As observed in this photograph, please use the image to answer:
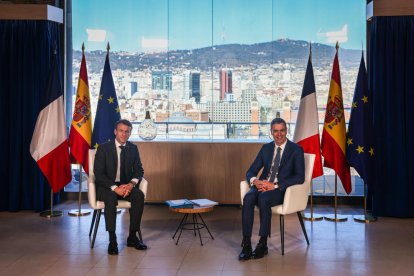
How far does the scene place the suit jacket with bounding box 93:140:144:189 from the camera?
5852 millimetres

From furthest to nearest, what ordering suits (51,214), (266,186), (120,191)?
(51,214), (120,191), (266,186)

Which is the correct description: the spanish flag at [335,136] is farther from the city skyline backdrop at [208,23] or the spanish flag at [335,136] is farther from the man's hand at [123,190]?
the man's hand at [123,190]

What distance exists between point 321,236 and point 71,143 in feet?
10.1

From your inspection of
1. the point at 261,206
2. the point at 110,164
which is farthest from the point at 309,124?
the point at 110,164

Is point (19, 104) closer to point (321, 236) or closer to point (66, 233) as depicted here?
point (66, 233)

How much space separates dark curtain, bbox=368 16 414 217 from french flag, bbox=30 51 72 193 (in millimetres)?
3666

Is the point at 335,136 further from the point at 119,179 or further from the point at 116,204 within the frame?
the point at 116,204

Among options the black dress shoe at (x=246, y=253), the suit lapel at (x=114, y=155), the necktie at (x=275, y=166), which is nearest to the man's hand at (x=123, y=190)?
the suit lapel at (x=114, y=155)

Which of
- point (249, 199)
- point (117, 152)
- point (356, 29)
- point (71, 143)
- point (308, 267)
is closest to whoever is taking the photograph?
point (308, 267)

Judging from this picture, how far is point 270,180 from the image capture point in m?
5.90

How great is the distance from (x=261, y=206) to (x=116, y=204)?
1335 mm

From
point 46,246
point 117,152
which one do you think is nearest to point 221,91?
point 117,152

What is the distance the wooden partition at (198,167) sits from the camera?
25.3 feet

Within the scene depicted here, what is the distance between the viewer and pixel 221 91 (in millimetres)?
8188
